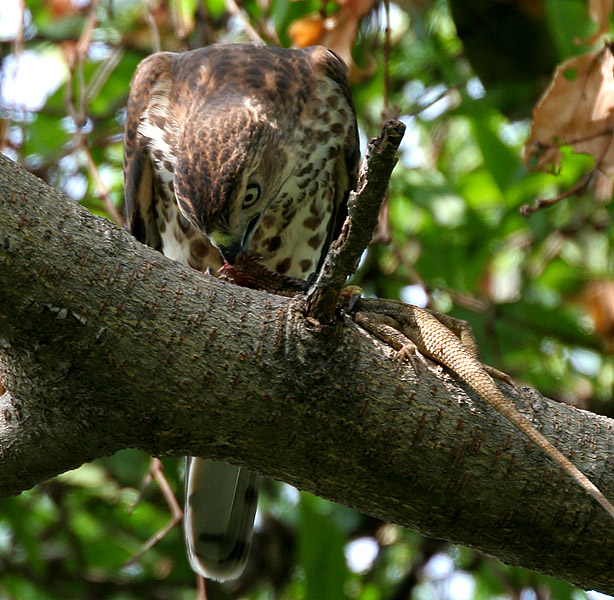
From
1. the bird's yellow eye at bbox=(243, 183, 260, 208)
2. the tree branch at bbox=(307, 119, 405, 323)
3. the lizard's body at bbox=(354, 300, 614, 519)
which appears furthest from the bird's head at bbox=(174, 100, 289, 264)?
the tree branch at bbox=(307, 119, 405, 323)

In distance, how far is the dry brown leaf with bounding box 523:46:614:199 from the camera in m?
3.04

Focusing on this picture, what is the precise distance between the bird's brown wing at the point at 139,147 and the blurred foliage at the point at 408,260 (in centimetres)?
36

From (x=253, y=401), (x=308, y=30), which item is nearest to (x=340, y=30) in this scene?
(x=308, y=30)

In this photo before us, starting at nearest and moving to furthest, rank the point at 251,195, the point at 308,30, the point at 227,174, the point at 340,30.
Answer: the point at 227,174 < the point at 251,195 < the point at 340,30 < the point at 308,30

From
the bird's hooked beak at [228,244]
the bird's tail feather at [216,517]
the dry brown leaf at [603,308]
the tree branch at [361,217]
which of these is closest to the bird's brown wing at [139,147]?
the bird's hooked beak at [228,244]

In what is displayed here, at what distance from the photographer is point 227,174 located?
11.2 feet

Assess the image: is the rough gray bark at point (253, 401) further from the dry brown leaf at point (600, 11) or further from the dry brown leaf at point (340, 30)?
the dry brown leaf at point (340, 30)

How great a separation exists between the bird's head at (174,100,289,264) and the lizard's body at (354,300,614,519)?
101 centimetres

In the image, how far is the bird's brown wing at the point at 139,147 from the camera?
4027 mm

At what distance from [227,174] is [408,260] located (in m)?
1.23

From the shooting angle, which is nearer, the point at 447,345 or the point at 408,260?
the point at 447,345

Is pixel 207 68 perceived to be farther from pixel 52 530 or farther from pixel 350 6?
pixel 52 530

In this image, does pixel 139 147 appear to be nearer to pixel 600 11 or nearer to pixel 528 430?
pixel 600 11

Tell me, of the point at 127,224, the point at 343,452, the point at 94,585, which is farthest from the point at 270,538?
the point at 343,452
